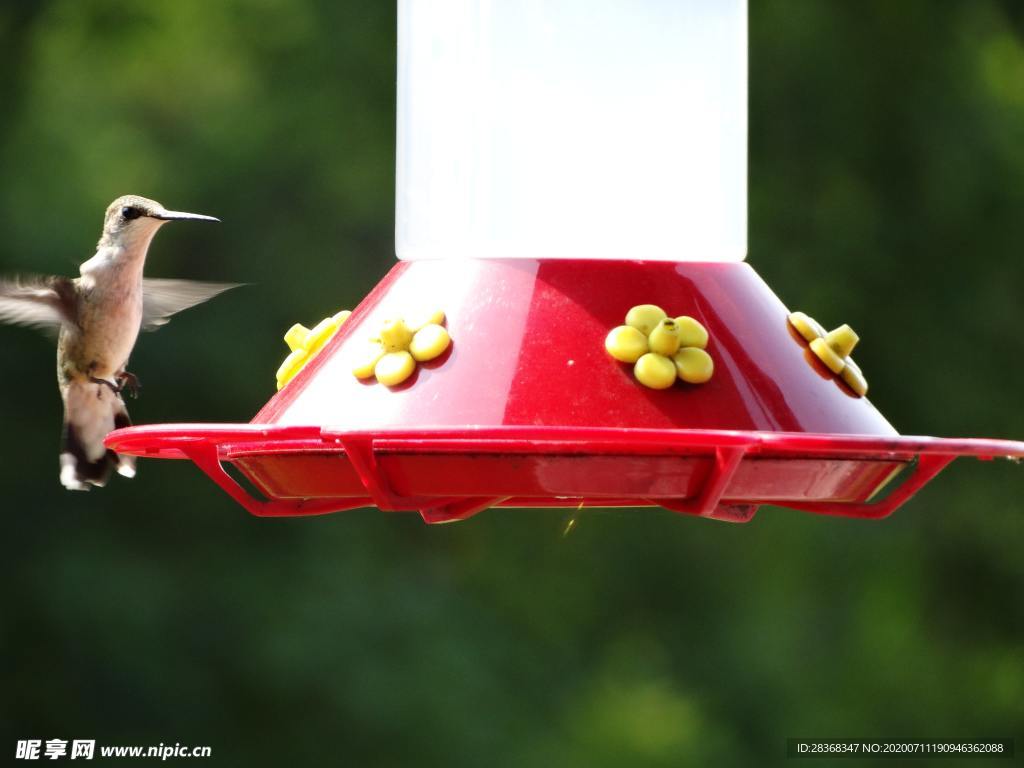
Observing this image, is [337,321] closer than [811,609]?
Yes

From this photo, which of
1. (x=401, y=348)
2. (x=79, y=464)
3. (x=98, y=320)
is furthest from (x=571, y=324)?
(x=79, y=464)

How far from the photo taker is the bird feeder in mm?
2836

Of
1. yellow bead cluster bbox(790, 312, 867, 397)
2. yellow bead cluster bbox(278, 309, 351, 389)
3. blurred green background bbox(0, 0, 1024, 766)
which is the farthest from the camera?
blurred green background bbox(0, 0, 1024, 766)

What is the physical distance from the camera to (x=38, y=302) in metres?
4.77

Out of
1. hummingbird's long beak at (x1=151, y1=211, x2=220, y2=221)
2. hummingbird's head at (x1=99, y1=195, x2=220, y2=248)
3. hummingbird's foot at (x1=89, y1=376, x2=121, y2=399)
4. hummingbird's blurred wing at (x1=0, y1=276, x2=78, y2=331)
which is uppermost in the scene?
hummingbird's long beak at (x1=151, y1=211, x2=220, y2=221)

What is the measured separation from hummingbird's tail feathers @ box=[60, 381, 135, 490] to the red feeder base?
2.01 metres

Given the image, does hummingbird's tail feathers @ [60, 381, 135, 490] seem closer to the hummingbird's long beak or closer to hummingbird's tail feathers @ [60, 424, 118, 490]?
hummingbird's tail feathers @ [60, 424, 118, 490]

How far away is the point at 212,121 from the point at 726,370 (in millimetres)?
7450

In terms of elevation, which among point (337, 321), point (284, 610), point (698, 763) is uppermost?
point (337, 321)

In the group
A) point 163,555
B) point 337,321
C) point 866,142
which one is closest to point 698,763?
point 163,555

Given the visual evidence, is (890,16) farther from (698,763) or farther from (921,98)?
(698,763)

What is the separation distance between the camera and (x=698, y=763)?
1003 centimetres

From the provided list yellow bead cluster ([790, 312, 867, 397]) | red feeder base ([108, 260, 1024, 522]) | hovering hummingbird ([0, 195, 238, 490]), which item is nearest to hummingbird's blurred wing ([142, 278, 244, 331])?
hovering hummingbird ([0, 195, 238, 490])

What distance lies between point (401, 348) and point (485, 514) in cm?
746
